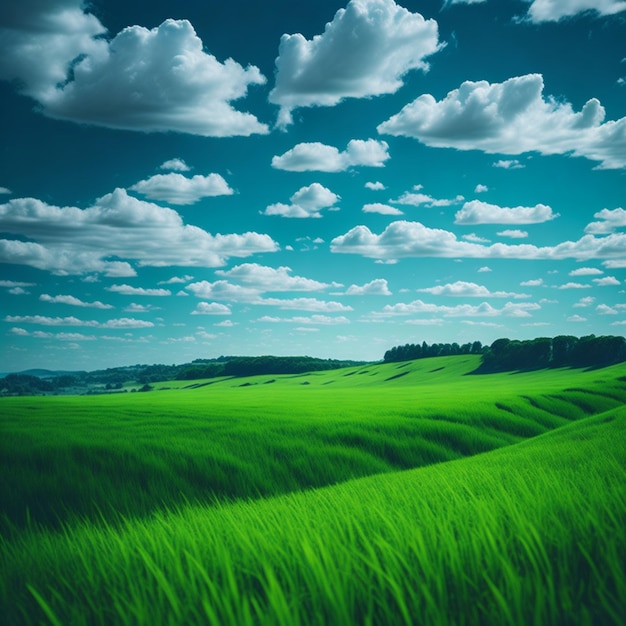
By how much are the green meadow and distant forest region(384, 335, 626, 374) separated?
296 feet

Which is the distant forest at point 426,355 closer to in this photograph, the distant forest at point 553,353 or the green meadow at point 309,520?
the distant forest at point 553,353

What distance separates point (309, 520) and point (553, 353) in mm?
121103

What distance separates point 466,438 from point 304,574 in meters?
17.2

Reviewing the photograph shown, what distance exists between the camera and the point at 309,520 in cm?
339

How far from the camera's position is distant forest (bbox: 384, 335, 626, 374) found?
100688 millimetres

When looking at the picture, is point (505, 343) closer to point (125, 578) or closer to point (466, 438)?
point (466, 438)

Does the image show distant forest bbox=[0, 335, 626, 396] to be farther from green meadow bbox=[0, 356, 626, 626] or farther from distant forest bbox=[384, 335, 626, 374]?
green meadow bbox=[0, 356, 626, 626]

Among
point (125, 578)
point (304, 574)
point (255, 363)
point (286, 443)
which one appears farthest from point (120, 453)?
point (255, 363)

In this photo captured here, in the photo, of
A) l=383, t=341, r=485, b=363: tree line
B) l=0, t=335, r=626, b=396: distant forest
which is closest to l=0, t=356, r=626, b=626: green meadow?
l=0, t=335, r=626, b=396: distant forest

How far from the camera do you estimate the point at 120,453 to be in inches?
479

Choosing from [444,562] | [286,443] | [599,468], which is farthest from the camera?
[286,443]

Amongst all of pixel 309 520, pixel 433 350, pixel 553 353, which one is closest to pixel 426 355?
pixel 433 350

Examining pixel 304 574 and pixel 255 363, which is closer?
pixel 304 574

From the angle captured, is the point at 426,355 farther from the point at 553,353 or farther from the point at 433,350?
the point at 553,353
